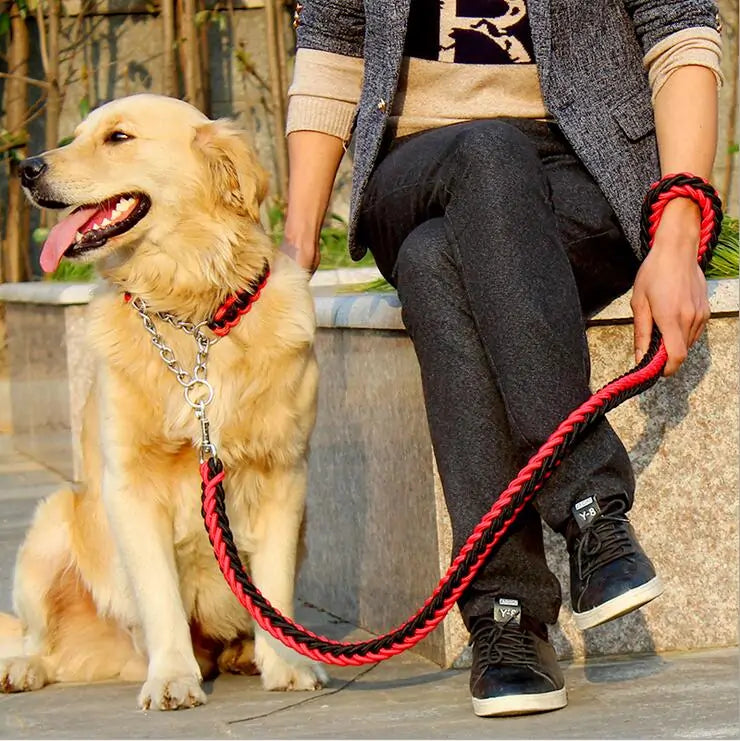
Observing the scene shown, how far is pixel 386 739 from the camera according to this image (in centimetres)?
238

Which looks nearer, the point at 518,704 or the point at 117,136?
the point at 518,704

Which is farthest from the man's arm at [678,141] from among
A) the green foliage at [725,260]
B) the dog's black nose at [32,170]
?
the dog's black nose at [32,170]

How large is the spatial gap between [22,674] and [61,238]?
0.96m

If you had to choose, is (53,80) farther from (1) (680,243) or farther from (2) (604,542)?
(2) (604,542)

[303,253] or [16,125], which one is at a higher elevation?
[303,253]

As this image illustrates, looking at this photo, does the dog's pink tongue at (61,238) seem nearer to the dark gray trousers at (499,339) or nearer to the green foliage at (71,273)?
the dark gray trousers at (499,339)

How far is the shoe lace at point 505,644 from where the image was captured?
8.12 ft

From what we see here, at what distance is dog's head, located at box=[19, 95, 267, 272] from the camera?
294cm

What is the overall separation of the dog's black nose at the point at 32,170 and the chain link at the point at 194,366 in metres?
0.34

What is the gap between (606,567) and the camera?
2.37 m

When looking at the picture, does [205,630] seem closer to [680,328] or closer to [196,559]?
[196,559]

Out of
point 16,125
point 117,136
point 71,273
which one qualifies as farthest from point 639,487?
point 16,125

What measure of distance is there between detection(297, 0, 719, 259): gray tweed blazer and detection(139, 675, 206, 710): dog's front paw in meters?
1.04

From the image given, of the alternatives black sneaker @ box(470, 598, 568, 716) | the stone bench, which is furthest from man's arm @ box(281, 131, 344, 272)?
black sneaker @ box(470, 598, 568, 716)
